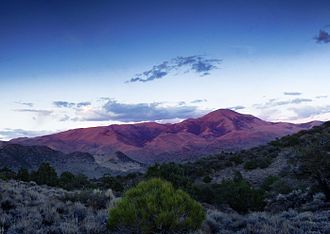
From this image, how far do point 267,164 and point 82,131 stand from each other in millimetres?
122533

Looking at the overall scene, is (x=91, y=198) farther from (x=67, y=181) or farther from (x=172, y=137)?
(x=172, y=137)

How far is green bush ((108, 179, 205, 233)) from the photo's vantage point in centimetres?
1045

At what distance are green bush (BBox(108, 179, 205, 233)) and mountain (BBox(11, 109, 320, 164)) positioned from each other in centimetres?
8281

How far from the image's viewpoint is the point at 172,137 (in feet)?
464

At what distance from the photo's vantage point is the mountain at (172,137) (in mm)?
121375

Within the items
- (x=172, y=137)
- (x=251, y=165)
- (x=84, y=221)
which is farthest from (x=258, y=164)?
(x=172, y=137)

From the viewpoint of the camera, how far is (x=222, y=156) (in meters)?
50.0

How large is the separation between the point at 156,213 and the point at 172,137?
13093cm

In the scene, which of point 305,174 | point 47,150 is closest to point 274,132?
point 47,150

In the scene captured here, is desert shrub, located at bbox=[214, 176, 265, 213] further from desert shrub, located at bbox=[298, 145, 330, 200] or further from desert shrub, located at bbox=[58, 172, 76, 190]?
desert shrub, located at bbox=[58, 172, 76, 190]

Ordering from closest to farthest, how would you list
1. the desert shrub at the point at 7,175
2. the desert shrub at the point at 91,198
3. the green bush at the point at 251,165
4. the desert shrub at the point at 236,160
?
the desert shrub at the point at 91,198
the desert shrub at the point at 7,175
the green bush at the point at 251,165
the desert shrub at the point at 236,160

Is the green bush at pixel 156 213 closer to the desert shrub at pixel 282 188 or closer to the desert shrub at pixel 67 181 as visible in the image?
the desert shrub at pixel 282 188

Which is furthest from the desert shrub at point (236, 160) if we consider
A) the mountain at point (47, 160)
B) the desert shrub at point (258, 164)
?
the mountain at point (47, 160)

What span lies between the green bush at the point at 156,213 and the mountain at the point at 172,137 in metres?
82.8
